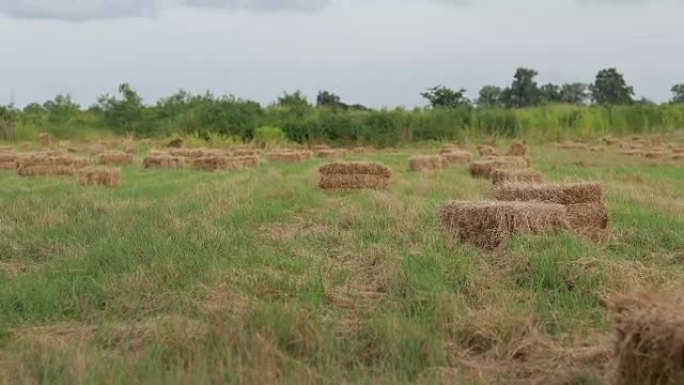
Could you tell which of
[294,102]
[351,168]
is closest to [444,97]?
[294,102]

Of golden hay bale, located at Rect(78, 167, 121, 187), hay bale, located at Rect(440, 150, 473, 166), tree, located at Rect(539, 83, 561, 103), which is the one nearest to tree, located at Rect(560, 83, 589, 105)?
tree, located at Rect(539, 83, 561, 103)

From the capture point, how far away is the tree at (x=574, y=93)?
72.2 meters

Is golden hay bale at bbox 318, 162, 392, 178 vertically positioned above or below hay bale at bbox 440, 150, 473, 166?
above

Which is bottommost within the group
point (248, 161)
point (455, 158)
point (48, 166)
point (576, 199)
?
point (455, 158)

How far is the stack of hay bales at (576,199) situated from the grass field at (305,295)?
0.27 meters

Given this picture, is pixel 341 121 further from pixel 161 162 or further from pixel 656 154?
pixel 161 162

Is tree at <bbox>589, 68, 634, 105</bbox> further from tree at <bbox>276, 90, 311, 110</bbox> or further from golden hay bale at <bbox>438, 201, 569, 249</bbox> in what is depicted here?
golden hay bale at <bbox>438, 201, 569, 249</bbox>

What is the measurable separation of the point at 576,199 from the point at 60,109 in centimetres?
5043

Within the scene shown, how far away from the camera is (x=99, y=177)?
53.9 feet

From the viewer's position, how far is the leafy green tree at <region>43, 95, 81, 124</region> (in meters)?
52.1

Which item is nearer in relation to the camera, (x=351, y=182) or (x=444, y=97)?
(x=351, y=182)

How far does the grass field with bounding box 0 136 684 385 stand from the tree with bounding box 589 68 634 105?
61.9m

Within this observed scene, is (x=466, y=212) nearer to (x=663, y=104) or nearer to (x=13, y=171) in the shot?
(x=13, y=171)

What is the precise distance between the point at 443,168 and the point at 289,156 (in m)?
6.22
